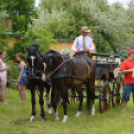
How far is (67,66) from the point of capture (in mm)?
6367

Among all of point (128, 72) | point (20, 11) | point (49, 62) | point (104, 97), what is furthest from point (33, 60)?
point (20, 11)

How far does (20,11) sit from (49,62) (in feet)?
59.0

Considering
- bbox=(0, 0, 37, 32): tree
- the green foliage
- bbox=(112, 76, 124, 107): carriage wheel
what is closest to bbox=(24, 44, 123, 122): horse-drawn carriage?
bbox=(112, 76, 124, 107): carriage wheel

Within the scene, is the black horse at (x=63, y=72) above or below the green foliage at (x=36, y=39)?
below

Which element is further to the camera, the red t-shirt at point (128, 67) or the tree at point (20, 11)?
the tree at point (20, 11)

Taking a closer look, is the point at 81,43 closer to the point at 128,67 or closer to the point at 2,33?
the point at 128,67

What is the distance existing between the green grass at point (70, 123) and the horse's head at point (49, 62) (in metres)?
1.23

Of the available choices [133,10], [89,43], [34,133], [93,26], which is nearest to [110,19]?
[93,26]

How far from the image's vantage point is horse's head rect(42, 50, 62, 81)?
5.96 meters

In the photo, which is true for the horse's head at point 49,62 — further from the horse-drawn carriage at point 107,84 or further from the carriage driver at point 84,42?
the horse-drawn carriage at point 107,84

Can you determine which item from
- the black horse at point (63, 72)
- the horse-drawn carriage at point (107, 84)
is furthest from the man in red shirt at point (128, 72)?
the black horse at point (63, 72)

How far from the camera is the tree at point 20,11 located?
834 inches

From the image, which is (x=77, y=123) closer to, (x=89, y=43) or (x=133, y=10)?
(x=89, y=43)

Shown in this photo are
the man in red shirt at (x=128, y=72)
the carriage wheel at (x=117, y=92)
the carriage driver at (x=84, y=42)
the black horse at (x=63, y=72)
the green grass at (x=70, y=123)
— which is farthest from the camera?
the carriage wheel at (x=117, y=92)
